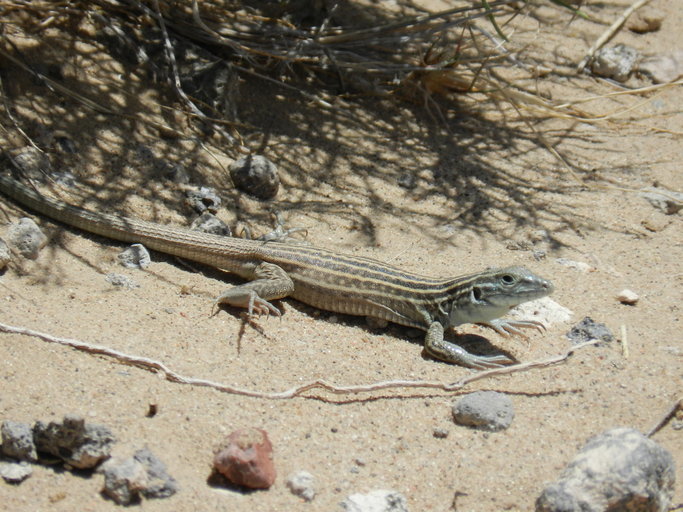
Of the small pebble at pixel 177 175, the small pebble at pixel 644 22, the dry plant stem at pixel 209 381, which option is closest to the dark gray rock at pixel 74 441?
the dry plant stem at pixel 209 381

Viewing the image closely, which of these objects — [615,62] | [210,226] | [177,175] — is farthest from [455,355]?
[615,62]

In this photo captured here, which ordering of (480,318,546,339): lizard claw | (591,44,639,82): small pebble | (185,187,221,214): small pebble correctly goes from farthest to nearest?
(591,44,639,82): small pebble
(185,187,221,214): small pebble
(480,318,546,339): lizard claw

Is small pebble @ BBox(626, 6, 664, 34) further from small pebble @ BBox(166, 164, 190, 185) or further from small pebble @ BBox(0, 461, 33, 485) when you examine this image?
small pebble @ BBox(0, 461, 33, 485)

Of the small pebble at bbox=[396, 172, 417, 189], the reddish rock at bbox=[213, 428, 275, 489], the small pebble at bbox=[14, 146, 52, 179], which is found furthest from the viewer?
the small pebble at bbox=[396, 172, 417, 189]

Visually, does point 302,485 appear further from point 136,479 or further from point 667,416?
point 667,416

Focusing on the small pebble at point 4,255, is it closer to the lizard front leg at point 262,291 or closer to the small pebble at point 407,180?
the lizard front leg at point 262,291

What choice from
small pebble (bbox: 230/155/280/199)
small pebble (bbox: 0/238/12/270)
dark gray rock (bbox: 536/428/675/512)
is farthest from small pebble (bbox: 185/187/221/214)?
dark gray rock (bbox: 536/428/675/512)

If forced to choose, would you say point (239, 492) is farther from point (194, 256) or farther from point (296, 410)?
point (194, 256)
